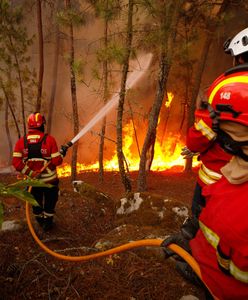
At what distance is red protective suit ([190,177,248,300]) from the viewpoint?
141cm

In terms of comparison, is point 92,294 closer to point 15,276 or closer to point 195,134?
point 15,276

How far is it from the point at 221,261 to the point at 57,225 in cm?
516

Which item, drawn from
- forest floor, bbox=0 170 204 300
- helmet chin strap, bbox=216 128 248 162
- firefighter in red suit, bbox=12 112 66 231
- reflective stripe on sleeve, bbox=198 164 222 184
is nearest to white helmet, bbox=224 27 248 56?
reflective stripe on sleeve, bbox=198 164 222 184

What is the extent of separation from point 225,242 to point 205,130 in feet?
4.22

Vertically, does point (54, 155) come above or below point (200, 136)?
below

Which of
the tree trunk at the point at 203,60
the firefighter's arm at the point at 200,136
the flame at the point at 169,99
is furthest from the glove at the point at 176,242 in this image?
the flame at the point at 169,99

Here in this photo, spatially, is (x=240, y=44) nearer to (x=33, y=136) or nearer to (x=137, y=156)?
(x=33, y=136)

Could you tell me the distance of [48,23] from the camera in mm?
17891

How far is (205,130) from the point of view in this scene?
8.46ft

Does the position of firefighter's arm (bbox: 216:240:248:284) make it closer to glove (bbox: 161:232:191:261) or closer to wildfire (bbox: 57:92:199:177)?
glove (bbox: 161:232:191:261)

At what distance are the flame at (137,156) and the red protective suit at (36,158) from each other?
1213cm

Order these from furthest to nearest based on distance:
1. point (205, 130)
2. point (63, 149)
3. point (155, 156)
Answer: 1. point (155, 156)
2. point (63, 149)
3. point (205, 130)

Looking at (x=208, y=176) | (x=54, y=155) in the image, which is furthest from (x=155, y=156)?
(x=208, y=176)

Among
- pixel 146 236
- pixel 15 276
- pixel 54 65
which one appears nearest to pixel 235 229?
pixel 15 276
